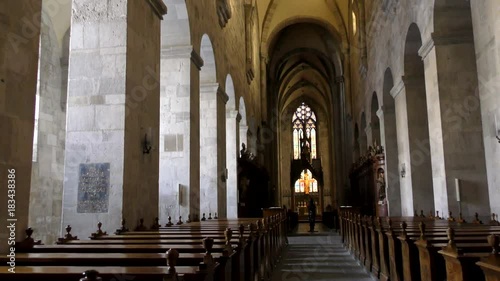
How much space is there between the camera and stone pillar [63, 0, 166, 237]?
6.31 metres

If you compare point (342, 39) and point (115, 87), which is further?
point (342, 39)

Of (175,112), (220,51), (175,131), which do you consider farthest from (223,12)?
(175,131)

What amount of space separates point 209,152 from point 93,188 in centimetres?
657

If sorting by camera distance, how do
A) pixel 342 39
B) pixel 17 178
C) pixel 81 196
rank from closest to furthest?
pixel 17 178, pixel 81 196, pixel 342 39

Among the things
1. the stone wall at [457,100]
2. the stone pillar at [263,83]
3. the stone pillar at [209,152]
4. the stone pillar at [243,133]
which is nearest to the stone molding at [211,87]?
the stone pillar at [209,152]

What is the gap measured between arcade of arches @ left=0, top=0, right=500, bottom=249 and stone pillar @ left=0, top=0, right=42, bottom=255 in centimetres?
1

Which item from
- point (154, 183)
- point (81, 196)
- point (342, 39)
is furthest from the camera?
point (342, 39)

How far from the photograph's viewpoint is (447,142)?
919 cm

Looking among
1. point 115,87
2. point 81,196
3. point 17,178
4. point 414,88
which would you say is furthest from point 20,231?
point 414,88

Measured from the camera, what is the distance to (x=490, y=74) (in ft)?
23.1

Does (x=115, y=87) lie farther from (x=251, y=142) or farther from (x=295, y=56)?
(x=295, y=56)

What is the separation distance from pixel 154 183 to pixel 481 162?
21.5 ft

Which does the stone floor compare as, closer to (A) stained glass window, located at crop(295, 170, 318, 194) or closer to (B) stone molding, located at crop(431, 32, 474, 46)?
(B) stone molding, located at crop(431, 32, 474, 46)

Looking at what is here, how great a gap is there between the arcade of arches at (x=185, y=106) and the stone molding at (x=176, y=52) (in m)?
0.03
